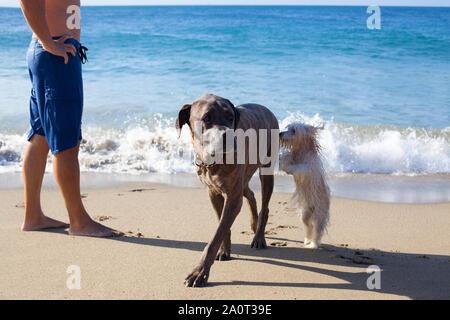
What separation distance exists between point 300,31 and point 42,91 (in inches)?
850

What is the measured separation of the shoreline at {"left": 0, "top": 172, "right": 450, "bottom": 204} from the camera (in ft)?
18.5

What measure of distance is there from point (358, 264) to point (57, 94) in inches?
103

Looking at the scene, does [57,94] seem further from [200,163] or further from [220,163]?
[220,163]

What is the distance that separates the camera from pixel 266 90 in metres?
12.5

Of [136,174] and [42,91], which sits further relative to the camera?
[136,174]

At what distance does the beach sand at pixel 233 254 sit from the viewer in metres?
3.06

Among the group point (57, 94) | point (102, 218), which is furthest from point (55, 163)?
point (102, 218)

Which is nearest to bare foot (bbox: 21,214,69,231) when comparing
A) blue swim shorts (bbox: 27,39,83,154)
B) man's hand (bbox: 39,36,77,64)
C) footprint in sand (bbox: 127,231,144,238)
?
footprint in sand (bbox: 127,231,144,238)

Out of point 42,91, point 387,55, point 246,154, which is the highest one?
point 387,55

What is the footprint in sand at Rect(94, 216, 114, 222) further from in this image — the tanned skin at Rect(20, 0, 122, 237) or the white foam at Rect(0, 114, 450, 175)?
the white foam at Rect(0, 114, 450, 175)

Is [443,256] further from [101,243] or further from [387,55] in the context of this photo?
[387,55]

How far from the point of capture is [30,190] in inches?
167
